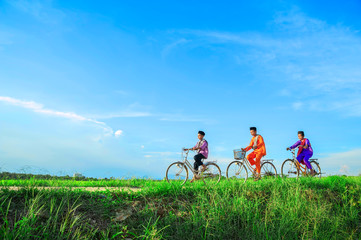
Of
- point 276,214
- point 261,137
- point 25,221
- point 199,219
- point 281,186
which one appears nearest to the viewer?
point 25,221

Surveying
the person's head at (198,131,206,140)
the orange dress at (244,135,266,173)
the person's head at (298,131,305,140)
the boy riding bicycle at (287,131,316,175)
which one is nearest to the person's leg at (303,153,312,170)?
the boy riding bicycle at (287,131,316,175)

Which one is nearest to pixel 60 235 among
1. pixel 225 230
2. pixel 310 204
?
pixel 225 230

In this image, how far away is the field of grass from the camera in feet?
18.6

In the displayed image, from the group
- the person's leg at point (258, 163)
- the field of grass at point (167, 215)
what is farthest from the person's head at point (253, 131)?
the field of grass at point (167, 215)

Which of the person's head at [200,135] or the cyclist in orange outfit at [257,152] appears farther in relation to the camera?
the cyclist in orange outfit at [257,152]

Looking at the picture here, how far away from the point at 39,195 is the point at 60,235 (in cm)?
138

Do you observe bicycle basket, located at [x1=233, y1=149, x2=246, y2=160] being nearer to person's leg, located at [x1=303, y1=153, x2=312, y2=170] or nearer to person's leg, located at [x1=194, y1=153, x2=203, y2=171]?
person's leg, located at [x1=194, y1=153, x2=203, y2=171]

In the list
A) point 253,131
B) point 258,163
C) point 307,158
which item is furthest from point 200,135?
point 307,158

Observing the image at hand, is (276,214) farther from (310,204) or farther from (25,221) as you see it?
(25,221)

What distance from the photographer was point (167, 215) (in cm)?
649

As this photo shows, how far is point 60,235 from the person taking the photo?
5492 mm

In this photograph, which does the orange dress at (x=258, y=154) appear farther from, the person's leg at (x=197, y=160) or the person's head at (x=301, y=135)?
the person's head at (x=301, y=135)

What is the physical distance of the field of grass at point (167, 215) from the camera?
566 centimetres

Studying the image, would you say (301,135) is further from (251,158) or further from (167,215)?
(167,215)
